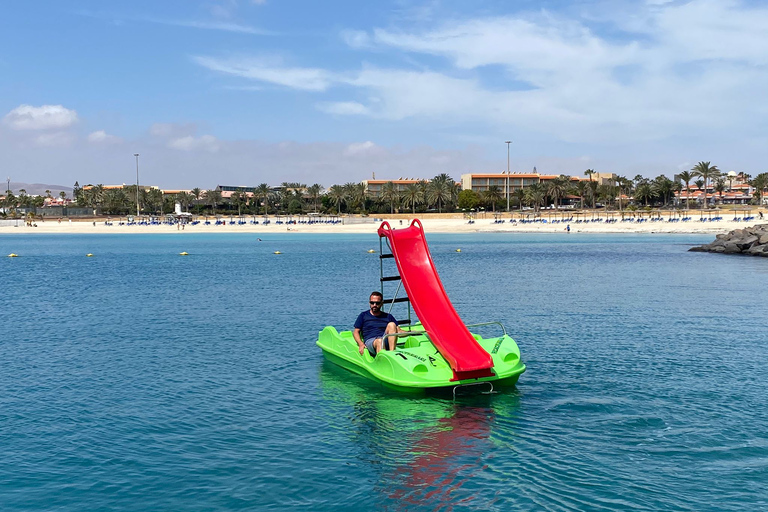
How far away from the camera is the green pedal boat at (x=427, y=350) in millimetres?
13062

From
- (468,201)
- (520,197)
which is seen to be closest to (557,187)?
(520,197)

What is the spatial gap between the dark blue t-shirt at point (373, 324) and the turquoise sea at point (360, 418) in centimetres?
105

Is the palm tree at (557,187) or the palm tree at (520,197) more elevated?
the palm tree at (557,187)

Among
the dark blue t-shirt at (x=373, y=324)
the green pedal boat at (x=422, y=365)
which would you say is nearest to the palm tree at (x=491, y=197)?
the dark blue t-shirt at (x=373, y=324)

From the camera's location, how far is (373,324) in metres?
15.3

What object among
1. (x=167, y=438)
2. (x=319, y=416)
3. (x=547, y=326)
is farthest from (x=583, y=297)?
(x=167, y=438)

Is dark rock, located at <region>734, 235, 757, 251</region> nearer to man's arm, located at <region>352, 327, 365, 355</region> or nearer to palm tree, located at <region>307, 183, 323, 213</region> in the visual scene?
man's arm, located at <region>352, 327, 365, 355</region>

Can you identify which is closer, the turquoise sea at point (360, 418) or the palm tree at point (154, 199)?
the turquoise sea at point (360, 418)

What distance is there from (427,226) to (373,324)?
103m

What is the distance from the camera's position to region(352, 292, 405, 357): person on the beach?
579 inches

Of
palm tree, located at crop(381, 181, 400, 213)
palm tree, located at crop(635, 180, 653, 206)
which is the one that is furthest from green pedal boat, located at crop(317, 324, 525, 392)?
palm tree, located at crop(635, 180, 653, 206)

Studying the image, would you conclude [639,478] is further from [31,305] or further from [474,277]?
[474,277]

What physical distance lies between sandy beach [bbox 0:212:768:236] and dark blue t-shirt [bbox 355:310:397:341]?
88.0 metres

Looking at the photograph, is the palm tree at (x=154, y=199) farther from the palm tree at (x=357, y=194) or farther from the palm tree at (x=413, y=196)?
the palm tree at (x=413, y=196)
